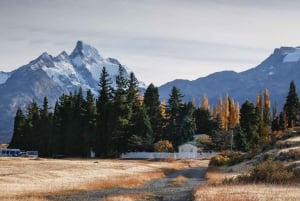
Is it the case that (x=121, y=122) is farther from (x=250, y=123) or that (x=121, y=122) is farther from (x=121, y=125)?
(x=250, y=123)

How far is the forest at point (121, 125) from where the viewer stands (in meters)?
141

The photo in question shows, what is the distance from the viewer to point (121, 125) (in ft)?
452

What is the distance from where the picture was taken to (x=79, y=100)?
502 feet

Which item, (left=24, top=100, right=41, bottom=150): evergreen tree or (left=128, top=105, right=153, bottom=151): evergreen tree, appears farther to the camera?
(left=24, top=100, right=41, bottom=150): evergreen tree

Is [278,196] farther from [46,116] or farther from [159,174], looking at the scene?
[46,116]

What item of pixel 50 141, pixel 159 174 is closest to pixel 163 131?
pixel 50 141

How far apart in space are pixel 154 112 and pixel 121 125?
25.1 m

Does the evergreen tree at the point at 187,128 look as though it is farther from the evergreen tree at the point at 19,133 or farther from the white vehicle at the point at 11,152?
the evergreen tree at the point at 19,133

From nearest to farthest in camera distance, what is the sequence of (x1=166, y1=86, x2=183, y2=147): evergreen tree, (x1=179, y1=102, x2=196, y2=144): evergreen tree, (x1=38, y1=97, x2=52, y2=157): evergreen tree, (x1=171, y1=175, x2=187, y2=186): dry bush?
(x1=171, y1=175, x2=187, y2=186): dry bush < (x1=166, y1=86, x2=183, y2=147): evergreen tree < (x1=179, y1=102, x2=196, y2=144): evergreen tree < (x1=38, y1=97, x2=52, y2=157): evergreen tree

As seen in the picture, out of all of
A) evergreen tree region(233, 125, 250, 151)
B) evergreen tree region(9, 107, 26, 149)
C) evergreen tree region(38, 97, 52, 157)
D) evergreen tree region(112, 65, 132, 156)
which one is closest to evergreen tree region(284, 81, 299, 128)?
evergreen tree region(233, 125, 250, 151)

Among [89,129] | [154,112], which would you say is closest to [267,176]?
[89,129]

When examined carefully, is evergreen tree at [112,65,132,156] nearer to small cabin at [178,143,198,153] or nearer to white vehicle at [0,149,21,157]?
small cabin at [178,143,198,153]

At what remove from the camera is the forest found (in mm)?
141125

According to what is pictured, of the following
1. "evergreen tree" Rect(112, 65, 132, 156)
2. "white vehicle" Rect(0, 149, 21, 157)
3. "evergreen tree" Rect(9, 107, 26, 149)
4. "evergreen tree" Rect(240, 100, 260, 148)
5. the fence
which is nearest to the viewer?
"evergreen tree" Rect(112, 65, 132, 156)
